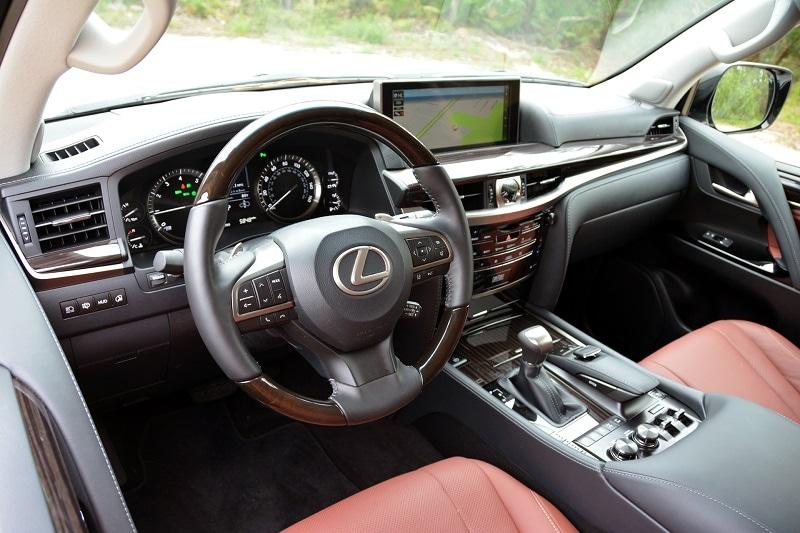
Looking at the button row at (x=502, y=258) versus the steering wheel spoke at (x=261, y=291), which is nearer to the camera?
the steering wheel spoke at (x=261, y=291)

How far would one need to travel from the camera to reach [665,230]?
2.75 meters

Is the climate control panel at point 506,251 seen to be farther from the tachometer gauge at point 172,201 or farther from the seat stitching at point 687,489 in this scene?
the tachometer gauge at point 172,201

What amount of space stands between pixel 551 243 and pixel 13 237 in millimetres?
1584

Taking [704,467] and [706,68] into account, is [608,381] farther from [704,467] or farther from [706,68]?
[706,68]

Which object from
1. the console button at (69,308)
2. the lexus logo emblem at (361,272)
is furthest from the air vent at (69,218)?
the lexus logo emblem at (361,272)

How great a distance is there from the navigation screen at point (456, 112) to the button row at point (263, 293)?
0.79 meters

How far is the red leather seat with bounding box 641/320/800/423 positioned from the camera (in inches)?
69.4

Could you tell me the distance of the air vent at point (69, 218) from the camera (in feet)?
4.50

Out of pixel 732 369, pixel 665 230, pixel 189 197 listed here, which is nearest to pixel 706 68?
pixel 665 230

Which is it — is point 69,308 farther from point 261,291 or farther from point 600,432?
point 600,432

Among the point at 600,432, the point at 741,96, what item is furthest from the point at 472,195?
the point at 741,96

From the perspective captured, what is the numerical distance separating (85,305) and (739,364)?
5.81ft

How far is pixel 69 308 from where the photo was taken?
143 cm

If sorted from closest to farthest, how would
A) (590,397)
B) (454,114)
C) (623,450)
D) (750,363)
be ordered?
(623,450), (590,397), (750,363), (454,114)
